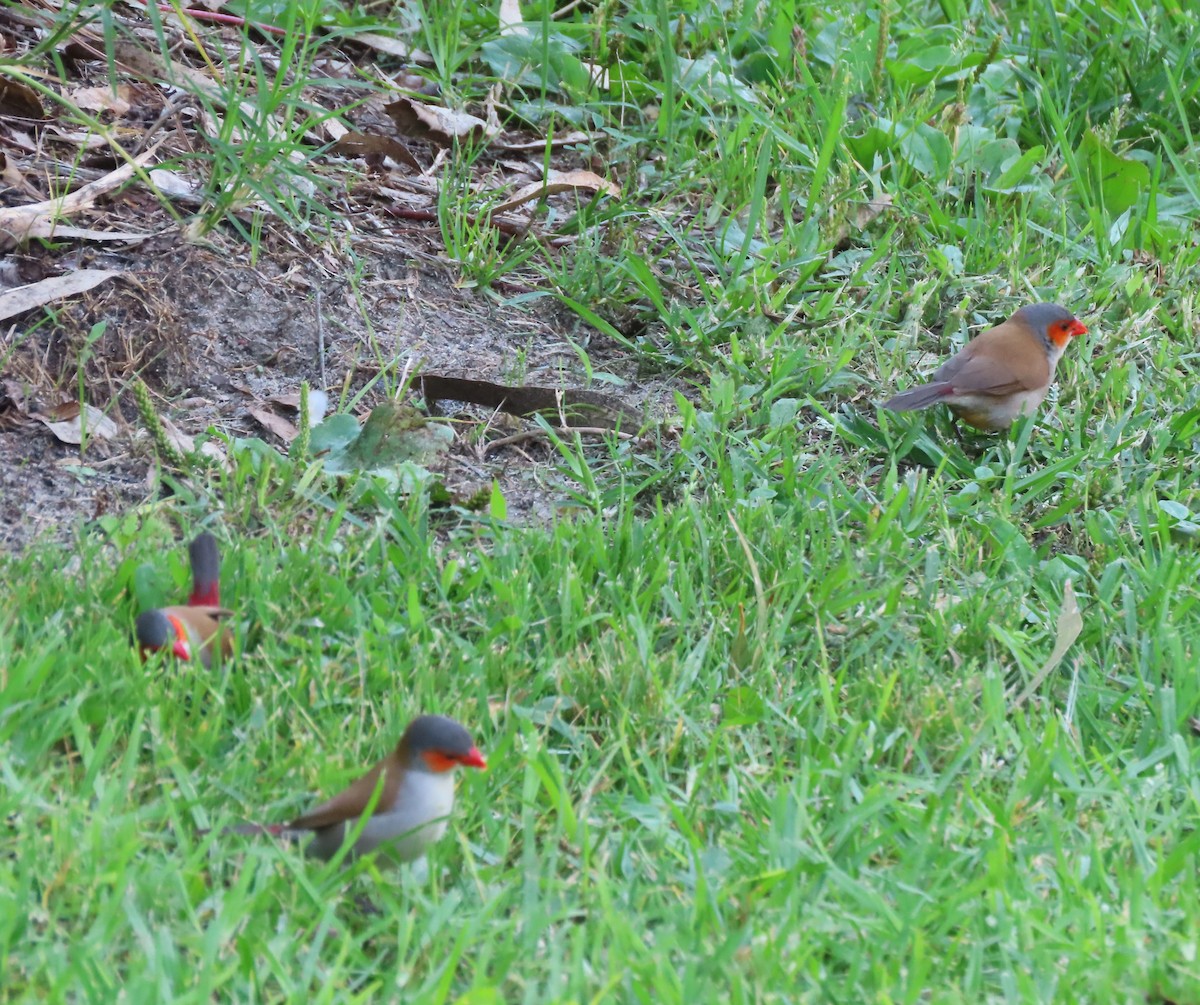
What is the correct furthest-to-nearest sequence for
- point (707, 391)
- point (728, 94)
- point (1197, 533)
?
point (728, 94) < point (707, 391) < point (1197, 533)

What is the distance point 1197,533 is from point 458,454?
2.26 meters

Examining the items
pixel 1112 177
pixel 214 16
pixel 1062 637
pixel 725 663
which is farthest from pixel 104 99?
pixel 1112 177

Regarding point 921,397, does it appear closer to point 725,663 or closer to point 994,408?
point 994,408

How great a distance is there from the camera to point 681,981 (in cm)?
252

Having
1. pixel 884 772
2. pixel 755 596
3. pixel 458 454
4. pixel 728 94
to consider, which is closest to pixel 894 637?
pixel 755 596

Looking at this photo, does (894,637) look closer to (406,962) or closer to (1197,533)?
(1197,533)

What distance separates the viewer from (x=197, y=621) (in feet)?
10.4

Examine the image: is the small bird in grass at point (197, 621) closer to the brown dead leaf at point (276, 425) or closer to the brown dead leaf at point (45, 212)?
the brown dead leaf at point (276, 425)

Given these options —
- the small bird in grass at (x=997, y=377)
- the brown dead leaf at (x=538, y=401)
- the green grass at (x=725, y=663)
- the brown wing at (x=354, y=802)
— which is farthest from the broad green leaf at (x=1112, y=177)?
the brown wing at (x=354, y=802)

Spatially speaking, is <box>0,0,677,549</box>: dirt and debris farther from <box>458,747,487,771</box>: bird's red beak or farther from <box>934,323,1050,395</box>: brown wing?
<box>458,747,487,771</box>: bird's red beak

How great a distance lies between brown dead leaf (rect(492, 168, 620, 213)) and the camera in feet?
17.9

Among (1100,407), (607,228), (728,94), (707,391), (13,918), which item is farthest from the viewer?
(728,94)

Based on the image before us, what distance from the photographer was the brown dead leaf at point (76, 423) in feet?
13.3

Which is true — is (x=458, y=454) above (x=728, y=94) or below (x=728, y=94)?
below
